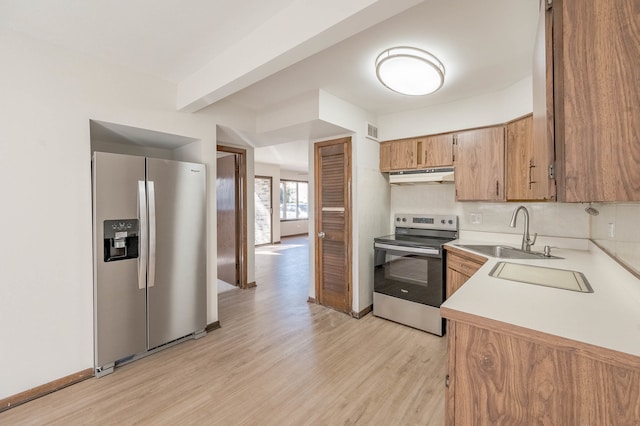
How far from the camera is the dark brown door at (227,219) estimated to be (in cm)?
416

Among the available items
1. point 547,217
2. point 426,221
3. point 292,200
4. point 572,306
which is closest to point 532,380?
point 572,306

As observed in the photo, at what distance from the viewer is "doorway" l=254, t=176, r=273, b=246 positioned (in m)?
8.17

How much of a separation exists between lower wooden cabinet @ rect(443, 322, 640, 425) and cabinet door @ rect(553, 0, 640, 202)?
1.71 feet

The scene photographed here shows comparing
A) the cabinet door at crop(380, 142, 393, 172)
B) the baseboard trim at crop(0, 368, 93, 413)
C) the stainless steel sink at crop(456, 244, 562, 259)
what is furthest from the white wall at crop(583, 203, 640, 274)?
the baseboard trim at crop(0, 368, 93, 413)

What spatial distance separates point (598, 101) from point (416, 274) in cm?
224

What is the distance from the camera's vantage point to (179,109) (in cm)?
250

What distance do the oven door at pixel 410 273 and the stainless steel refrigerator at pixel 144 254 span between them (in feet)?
6.23

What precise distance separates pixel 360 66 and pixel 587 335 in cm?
212

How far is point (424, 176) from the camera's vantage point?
9.89 feet

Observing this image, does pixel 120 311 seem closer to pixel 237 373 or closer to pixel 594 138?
pixel 237 373

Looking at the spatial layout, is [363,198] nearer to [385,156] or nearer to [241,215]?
[385,156]

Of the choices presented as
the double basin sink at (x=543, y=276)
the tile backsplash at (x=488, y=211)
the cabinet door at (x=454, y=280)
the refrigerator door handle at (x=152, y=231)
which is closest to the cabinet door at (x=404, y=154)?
the tile backsplash at (x=488, y=211)

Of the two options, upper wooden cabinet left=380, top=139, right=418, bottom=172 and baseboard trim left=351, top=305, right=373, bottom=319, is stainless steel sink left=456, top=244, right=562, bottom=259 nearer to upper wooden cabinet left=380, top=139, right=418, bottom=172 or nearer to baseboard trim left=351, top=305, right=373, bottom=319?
upper wooden cabinet left=380, top=139, right=418, bottom=172

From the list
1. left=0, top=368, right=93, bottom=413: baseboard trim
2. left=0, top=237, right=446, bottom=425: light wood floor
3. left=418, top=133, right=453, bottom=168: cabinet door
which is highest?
left=418, top=133, right=453, bottom=168: cabinet door
